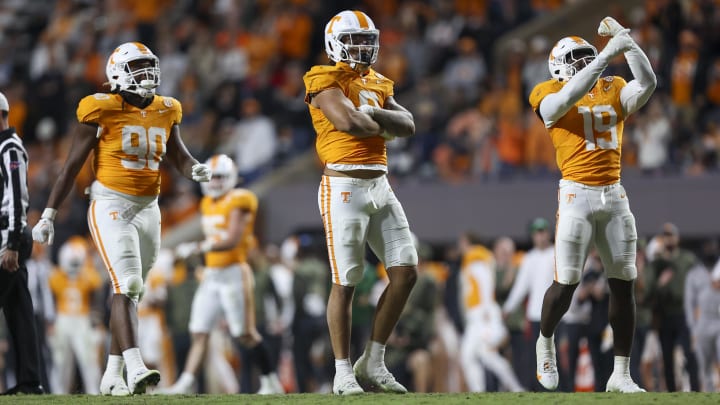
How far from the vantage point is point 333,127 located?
723 cm

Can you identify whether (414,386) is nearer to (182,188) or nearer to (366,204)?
(182,188)

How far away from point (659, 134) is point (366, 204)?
24.4ft

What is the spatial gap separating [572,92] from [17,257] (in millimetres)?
3546

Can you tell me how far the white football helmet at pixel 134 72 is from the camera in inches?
298

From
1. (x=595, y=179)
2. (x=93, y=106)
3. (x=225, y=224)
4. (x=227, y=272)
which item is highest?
(x=93, y=106)

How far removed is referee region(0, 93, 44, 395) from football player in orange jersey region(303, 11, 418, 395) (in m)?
1.93

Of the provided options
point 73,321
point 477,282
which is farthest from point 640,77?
point 73,321

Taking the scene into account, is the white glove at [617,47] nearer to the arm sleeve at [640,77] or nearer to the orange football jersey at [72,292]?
the arm sleeve at [640,77]

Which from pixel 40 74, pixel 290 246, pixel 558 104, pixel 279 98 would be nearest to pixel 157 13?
pixel 40 74

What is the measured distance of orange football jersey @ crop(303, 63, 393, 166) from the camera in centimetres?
719

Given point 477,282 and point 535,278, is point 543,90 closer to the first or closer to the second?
Answer: point 535,278

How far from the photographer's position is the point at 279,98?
56.5 ft

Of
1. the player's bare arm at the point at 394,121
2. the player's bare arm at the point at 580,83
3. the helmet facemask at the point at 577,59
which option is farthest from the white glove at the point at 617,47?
the player's bare arm at the point at 394,121

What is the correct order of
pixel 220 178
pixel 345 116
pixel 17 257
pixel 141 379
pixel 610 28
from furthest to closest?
pixel 220 178
pixel 17 257
pixel 610 28
pixel 141 379
pixel 345 116
